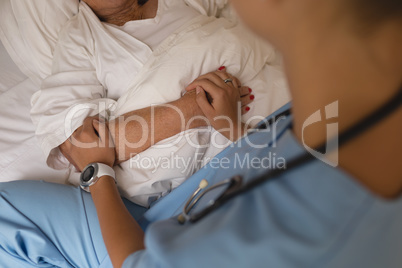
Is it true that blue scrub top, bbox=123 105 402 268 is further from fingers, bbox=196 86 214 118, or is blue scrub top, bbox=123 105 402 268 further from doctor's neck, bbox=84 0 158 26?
doctor's neck, bbox=84 0 158 26

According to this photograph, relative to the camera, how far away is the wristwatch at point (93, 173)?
1001 millimetres

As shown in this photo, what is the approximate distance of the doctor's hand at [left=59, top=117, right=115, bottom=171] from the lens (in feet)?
3.51

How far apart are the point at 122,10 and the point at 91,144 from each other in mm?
515

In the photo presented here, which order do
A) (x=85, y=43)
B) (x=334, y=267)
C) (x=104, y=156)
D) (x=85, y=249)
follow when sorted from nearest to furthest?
(x=334, y=267), (x=85, y=249), (x=104, y=156), (x=85, y=43)

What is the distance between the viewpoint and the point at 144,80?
1134mm

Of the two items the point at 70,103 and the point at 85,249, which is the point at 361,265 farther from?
the point at 70,103

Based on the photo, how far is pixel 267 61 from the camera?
1214 mm

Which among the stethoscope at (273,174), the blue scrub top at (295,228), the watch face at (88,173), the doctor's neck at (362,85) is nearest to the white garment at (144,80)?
the watch face at (88,173)

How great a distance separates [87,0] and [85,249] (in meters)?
0.83

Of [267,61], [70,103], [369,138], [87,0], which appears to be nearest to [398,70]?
[369,138]

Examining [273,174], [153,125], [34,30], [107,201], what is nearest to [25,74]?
[34,30]

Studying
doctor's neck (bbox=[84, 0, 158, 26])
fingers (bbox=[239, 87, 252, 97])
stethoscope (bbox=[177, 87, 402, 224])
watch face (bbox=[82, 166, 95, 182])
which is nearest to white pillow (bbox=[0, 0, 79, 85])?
doctor's neck (bbox=[84, 0, 158, 26])

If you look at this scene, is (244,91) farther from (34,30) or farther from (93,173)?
(34,30)

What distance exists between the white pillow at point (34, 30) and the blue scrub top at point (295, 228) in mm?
960
